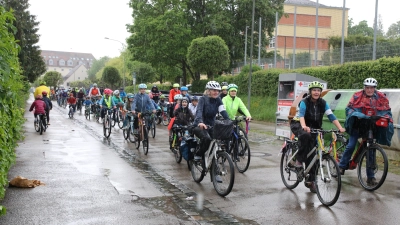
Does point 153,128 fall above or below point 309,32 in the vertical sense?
below

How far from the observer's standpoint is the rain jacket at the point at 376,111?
24.9 ft

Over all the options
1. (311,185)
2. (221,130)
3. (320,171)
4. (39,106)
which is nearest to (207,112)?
(221,130)

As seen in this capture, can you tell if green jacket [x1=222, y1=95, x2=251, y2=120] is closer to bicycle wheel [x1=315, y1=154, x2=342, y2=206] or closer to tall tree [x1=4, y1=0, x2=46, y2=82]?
bicycle wheel [x1=315, y1=154, x2=342, y2=206]

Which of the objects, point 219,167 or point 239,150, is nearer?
point 219,167

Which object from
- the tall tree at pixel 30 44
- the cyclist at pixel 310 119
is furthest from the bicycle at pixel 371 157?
the tall tree at pixel 30 44

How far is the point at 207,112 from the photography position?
26.4 ft

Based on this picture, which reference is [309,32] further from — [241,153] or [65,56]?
[65,56]

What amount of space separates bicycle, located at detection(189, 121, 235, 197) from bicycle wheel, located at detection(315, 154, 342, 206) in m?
1.24

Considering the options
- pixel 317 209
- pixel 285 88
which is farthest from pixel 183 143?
pixel 285 88

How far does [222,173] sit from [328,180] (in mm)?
1623

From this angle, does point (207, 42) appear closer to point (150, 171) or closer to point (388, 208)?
point (150, 171)

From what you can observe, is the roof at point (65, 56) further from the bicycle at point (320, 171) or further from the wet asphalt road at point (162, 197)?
the bicycle at point (320, 171)

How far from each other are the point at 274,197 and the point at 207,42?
26291mm

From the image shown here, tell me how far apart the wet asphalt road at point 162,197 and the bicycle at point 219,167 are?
0.58 ft
